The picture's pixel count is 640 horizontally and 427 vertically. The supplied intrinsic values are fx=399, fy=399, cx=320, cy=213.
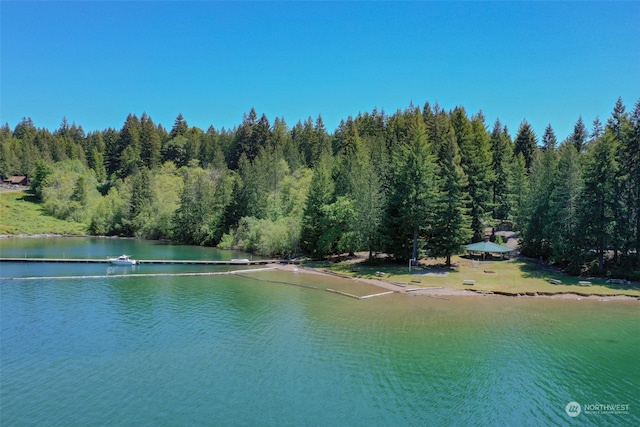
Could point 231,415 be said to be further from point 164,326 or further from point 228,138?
point 228,138

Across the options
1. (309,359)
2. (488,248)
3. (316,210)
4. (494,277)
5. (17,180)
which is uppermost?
(17,180)

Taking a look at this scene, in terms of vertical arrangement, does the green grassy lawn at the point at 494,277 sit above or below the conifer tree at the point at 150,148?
below

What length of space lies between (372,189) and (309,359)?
2930cm

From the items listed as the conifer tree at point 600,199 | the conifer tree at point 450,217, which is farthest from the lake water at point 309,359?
the conifer tree at point 450,217

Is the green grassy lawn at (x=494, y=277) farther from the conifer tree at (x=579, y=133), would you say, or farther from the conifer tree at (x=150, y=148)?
the conifer tree at (x=150, y=148)

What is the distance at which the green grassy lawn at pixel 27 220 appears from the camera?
8831 centimetres

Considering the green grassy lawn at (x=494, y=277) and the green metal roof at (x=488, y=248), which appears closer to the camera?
the green grassy lawn at (x=494, y=277)

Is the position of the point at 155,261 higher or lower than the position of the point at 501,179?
lower

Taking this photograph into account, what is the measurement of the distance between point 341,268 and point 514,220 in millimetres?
31412

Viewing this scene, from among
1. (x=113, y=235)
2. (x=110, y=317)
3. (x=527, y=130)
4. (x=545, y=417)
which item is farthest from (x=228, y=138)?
(x=545, y=417)

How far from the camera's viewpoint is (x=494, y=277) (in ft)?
132

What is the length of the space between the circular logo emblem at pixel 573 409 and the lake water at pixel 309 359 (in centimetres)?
18

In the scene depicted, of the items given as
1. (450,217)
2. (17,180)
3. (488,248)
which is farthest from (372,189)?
(17,180)

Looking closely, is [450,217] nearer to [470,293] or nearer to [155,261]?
[470,293]
